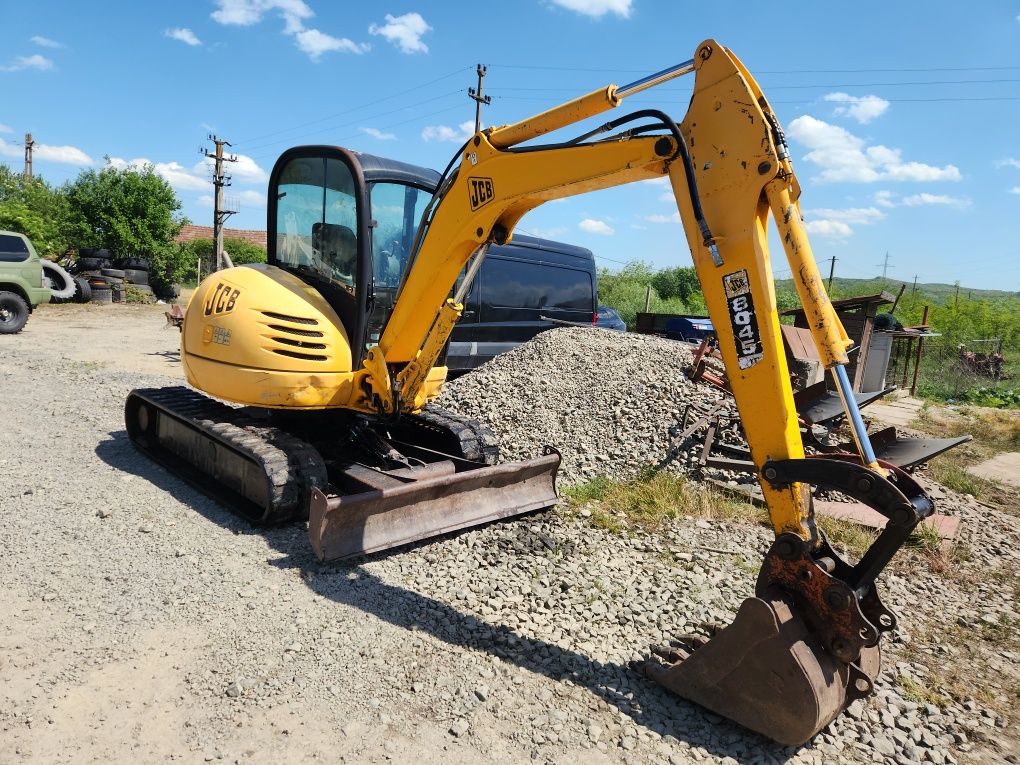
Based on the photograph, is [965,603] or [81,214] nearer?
[965,603]

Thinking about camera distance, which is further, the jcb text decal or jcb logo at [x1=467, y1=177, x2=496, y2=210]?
jcb logo at [x1=467, y1=177, x2=496, y2=210]

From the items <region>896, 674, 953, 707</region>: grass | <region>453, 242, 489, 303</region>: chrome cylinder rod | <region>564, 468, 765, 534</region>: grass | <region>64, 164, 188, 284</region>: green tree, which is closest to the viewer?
<region>896, 674, 953, 707</region>: grass

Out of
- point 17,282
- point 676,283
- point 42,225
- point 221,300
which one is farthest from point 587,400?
point 676,283

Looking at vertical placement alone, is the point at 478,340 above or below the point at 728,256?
below

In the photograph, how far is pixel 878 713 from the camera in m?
2.99

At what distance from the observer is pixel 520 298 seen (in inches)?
430

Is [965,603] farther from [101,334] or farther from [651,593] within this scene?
[101,334]

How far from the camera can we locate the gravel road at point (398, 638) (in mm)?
2654

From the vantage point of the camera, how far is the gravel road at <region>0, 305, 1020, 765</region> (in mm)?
2654

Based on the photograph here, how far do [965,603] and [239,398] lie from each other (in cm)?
491

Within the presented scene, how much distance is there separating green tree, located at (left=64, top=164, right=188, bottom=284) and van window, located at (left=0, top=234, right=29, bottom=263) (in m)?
11.4

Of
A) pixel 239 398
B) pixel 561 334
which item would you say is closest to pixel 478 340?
pixel 561 334

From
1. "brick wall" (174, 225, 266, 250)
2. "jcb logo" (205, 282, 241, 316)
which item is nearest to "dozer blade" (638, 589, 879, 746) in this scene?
"jcb logo" (205, 282, 241, 316)

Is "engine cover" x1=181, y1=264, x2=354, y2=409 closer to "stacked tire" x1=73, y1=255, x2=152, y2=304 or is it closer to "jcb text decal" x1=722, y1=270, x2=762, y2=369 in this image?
"jcb text decal" x1=722, y1=270, x2=762, y2=369
